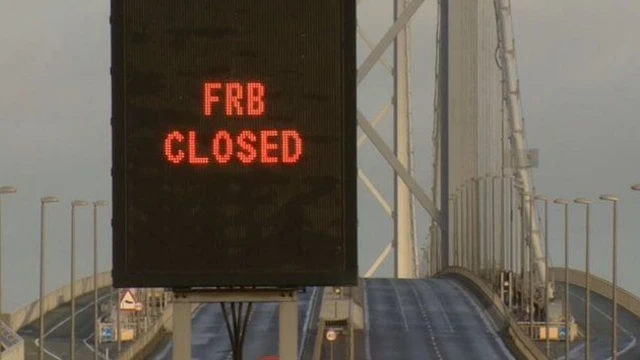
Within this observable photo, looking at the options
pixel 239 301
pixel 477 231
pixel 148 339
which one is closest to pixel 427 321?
pixel 148 339

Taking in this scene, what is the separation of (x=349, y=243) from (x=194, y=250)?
93.7 inches

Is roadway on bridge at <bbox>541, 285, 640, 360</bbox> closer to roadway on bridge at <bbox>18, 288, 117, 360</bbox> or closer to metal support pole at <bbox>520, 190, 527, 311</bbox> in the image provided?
metal support pole at <bbox>520, 190, 527, 311</bbox>

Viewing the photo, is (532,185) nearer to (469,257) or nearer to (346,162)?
(469,257)

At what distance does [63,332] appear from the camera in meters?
107

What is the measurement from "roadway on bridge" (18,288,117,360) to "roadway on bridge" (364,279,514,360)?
1231 cm

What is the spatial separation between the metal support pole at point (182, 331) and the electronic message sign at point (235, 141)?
1.88 m

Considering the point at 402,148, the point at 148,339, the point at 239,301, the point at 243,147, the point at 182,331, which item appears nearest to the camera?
the point at 243,147

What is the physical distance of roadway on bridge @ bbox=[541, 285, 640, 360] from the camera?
95.4m

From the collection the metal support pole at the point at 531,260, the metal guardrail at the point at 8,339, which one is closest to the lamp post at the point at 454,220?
the metal support pole at the point at 531,260

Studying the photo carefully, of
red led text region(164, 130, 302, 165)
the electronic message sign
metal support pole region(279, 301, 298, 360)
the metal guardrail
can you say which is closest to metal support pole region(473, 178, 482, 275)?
the metal guardrail

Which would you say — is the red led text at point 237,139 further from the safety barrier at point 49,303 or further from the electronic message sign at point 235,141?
the safety barrier at point 49,303

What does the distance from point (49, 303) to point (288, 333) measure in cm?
8406

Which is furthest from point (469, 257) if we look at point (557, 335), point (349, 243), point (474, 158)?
point (349, 243)

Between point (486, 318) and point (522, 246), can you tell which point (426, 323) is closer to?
point (486, 318)
